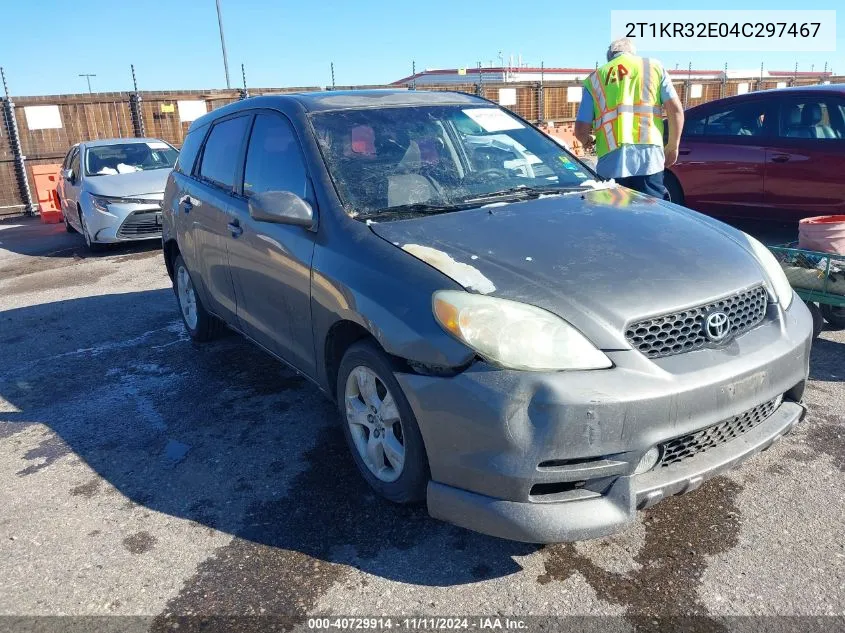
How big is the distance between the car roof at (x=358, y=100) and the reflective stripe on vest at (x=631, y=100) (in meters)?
1.64

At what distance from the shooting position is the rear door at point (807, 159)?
6301 mm

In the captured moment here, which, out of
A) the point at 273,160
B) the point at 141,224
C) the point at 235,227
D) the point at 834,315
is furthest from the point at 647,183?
the point at 141,224

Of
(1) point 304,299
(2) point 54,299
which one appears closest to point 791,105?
(1) point 304,299

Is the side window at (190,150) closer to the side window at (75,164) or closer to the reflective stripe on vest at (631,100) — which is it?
the reflective stripe on vest at (631,100)

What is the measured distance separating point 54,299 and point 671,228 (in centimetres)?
646

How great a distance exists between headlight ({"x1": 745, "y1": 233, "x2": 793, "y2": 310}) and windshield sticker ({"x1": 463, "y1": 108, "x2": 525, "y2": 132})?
156cm

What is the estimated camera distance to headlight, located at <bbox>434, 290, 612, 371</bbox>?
2363mm

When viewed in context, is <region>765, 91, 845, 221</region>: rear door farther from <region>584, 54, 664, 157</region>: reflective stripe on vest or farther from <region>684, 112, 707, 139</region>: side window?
<region>584, 54, 664, 157</region>: reflective stripe on vest

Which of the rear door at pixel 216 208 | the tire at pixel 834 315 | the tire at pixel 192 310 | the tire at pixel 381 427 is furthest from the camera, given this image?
the tire at pixel 192 310

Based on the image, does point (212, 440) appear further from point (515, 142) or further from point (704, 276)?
point (704, 276)

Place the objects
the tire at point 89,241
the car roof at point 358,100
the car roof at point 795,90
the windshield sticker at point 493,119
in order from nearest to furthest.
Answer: the car roof at point 358,100 → the windshield sticker at point 493,119 → the car roof at point 795,90 → the tire at point 89,241

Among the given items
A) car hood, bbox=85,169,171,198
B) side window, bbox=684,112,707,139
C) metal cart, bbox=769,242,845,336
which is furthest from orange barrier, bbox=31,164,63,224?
metal cart, bbox=769,242,845,336

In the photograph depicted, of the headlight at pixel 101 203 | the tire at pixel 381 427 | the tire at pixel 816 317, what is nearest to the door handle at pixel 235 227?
the tire at pixel 381 427

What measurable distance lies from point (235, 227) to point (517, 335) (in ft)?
7.08
